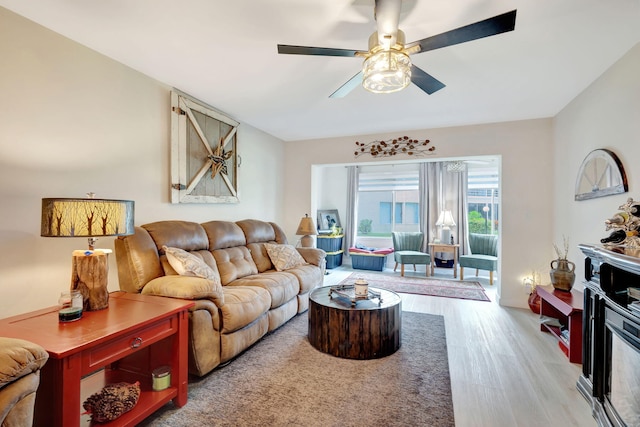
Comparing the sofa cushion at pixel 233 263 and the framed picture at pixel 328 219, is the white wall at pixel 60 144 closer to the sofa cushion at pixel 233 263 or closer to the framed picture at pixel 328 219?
the sofa cushion at pixel 233 263

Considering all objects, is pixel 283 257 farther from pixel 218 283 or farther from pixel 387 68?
pixel 387 68

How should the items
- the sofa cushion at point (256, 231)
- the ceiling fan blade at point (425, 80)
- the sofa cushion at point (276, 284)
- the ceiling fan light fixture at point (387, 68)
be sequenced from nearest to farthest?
the ceiling fan light fixture at point (387, 68) < the ceiling fan blade at point (425, 80) < the sofa cushion at point (276, 284) < the sofa cushion at point (256, 231)

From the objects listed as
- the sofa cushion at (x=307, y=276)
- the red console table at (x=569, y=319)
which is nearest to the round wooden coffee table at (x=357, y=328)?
the sofa cushion at (x=307, y=276)

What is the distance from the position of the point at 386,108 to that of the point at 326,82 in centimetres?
104

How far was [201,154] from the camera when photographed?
340 centimetres

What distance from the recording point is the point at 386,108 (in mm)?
3588

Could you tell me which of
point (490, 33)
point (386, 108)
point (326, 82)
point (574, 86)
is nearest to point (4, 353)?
point (490, 33)

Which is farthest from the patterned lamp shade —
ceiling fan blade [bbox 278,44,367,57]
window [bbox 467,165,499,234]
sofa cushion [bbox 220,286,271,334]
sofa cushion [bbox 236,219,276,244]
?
window [bbox 467,165,499,234]

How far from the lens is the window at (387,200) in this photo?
6.78 metres

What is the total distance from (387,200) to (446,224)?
1.52 m

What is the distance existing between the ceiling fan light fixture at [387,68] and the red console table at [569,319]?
2.38 metres

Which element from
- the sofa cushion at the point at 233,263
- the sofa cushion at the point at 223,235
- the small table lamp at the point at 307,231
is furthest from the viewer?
the small table lamp at the point at 307,231

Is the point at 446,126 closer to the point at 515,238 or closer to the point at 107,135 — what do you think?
the point at 515,238

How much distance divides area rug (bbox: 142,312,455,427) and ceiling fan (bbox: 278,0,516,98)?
2.09m
